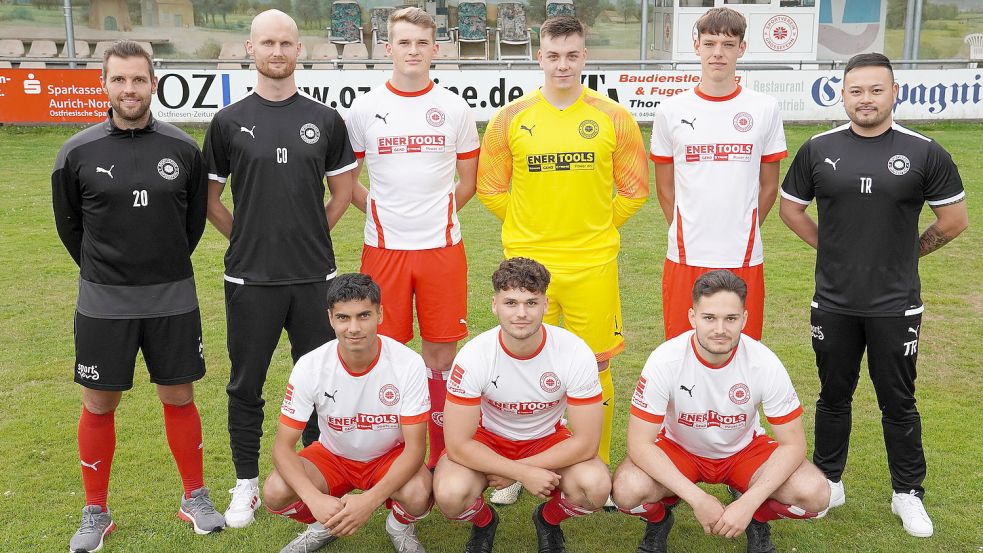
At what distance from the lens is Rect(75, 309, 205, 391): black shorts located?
4461mm

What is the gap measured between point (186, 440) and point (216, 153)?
4.95ft

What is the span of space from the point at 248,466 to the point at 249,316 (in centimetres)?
82

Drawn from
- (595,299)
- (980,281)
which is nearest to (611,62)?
(980,281)

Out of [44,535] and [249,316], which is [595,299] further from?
[44,535]

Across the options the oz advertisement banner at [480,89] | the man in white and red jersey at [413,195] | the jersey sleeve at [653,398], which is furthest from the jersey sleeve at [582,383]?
the oz advertisement banner at [480,89]

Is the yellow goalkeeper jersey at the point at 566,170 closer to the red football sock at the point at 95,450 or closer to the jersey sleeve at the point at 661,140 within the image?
the jersey sleeve at the point at 661,140

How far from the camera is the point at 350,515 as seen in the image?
4.09 metres

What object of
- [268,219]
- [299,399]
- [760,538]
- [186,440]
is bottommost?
[760,538]

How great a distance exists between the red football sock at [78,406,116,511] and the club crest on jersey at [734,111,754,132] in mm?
3603

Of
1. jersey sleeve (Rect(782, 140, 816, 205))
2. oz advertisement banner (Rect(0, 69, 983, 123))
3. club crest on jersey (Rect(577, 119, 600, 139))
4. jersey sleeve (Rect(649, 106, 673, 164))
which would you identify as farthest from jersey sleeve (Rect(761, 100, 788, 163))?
oz advertisement banner (Rect(0, 69, 983, 123))

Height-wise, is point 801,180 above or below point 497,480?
above

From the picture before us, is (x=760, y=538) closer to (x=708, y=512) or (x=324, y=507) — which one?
(x=708, y=512)

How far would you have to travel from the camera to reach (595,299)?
5.02 metres

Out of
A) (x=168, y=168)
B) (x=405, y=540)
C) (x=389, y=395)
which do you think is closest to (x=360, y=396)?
(x=389, y=395)
